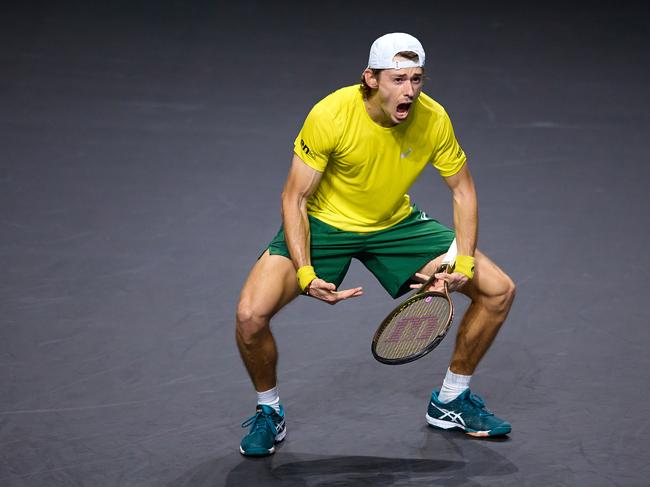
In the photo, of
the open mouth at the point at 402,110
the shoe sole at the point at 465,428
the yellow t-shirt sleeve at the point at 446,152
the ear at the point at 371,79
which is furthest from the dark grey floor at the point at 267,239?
the ear at the point at 371,79

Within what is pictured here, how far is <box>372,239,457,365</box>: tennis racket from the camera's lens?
462 centimetres

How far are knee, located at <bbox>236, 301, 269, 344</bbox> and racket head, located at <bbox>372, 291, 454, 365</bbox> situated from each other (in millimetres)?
508

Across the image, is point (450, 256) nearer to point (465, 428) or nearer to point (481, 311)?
point (481, 311)

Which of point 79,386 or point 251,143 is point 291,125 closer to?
point 251,143

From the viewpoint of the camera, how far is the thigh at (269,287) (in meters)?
4.80

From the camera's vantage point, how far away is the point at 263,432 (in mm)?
4883

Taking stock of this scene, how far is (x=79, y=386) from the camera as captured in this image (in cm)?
532

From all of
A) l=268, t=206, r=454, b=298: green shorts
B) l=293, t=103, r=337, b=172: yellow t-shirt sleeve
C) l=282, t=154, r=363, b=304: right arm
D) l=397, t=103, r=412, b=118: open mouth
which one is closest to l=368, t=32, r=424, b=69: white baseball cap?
l=397, t=103, r=412, b=118: open mouth

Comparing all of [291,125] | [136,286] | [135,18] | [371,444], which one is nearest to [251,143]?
[291,125]

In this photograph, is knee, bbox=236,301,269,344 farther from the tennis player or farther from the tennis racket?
the tennis racket

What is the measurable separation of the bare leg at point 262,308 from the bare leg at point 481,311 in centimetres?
64

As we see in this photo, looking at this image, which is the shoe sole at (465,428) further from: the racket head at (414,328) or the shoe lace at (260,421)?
the shoe lace at (260,421)

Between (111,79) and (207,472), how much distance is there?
5.35 metres

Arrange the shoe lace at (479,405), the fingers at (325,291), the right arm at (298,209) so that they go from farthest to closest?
1. the shoe lace at (479,405)
2. the right arm at (298,209)
3. the fingers at (325,291)
